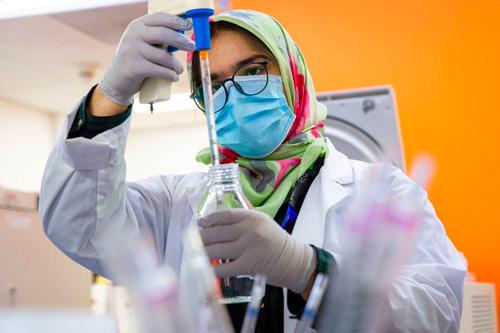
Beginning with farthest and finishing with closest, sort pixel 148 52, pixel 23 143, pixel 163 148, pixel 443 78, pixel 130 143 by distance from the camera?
pixel 130 143
pixel 163 148
pixel 23 143
pixel 443 78
pixel 148 52

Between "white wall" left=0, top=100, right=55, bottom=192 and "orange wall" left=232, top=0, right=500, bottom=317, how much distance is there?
441 cm

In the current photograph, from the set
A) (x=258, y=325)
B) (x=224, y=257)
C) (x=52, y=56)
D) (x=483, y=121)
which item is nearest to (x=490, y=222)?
(x=483, y=121)

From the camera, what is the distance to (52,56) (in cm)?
543

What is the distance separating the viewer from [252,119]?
1.31 meters

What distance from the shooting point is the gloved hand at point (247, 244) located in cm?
63

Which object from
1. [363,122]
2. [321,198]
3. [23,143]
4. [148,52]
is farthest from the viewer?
[23,143]

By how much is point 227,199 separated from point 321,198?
1.94 ft

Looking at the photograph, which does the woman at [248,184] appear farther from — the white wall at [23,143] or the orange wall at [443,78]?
the white wall at [23,143]

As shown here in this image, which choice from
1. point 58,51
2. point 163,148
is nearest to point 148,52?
point 58,51

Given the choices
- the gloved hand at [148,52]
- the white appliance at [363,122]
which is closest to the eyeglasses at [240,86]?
the gloved hand at [148,52]

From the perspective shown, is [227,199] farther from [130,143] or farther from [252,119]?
[130,143]

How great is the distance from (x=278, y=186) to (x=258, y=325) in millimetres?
293

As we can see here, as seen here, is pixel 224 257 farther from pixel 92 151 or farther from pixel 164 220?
pixel 164 220

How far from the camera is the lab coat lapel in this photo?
1.19 m
